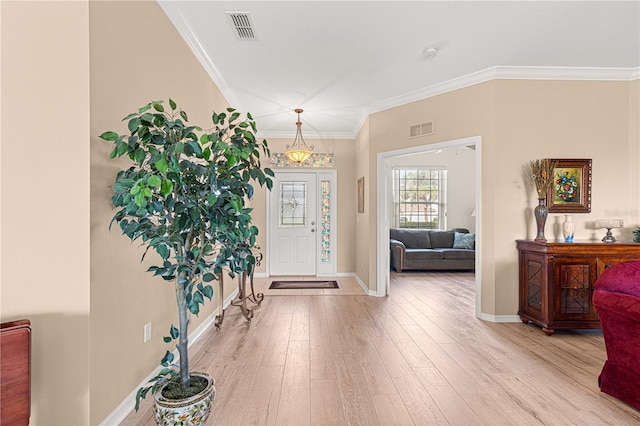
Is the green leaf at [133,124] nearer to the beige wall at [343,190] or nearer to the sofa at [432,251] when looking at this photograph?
the beige wall at [343,190]

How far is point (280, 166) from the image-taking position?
6.26m

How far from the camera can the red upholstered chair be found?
1956 millimetres

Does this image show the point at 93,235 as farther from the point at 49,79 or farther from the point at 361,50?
the point at 361,50

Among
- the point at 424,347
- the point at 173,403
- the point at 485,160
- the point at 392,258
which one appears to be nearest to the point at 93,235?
the point at 173,403

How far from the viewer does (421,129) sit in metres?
4.25

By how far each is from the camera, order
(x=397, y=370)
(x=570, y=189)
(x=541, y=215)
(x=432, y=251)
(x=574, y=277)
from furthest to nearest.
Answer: (x=432, y=251)
(x=570, y=189)
(x=541, y=215)
(x=574, y=277)
(x=397, y=370)

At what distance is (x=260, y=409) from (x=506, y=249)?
10.1 feet

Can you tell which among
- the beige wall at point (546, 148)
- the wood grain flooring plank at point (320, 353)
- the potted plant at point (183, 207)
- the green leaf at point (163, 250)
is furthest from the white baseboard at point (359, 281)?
the green leaf at point (163, 250)

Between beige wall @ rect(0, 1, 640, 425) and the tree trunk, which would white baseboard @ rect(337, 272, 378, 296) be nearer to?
beige wall @ rect(0, 1, 640, 425)

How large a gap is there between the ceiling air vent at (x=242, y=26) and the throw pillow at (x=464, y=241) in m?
5.83

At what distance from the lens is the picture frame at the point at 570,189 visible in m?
3.60

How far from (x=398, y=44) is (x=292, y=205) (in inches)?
149

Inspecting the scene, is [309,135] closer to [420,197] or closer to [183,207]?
[420,197]

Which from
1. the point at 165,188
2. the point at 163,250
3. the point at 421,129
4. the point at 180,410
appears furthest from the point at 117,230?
the point at 421,129
